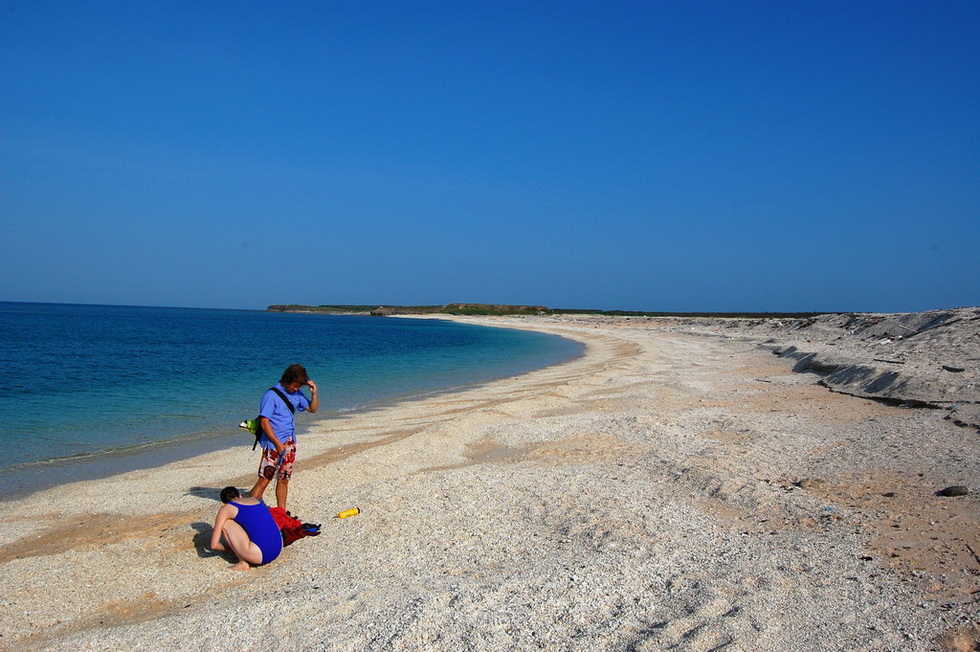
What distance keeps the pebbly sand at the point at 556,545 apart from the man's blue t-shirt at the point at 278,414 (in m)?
1.22

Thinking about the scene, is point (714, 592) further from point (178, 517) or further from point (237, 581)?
point (178, 517)

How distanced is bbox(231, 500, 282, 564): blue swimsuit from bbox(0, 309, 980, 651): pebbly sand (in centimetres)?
17

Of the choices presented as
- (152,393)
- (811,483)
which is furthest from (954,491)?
(152,393)

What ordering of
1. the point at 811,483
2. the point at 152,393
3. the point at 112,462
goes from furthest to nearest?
1. the point at 152,393
2. the point at 112,462
3. the point at 811,483

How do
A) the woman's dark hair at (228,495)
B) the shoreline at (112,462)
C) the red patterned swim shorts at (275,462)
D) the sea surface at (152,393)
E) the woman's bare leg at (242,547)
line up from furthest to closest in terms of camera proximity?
the sea surface at (152,393) → the shoreline at (112,462) → the red patterned swim shorts at (275,462) → the woman's dark hair at (228,495) → the woman's bare leg at (242,547)

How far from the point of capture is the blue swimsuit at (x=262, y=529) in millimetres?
6145

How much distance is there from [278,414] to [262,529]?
1419 mm

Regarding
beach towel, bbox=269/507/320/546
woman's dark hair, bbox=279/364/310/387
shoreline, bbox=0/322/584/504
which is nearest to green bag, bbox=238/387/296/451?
woman's dark hair, bbox=279/364/310/387

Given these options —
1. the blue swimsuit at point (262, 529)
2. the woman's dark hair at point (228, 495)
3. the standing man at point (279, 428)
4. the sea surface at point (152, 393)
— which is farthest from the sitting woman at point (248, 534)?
the sea surface at point (152, 393)

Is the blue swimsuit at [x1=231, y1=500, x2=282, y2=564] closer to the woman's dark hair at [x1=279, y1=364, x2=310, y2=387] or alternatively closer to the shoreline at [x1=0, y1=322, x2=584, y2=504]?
the woman's dark hair at [x1=279, y1=364, x2=310, y2=387]

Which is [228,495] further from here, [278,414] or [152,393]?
[152,393]

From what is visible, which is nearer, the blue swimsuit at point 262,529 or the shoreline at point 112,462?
the blue swimsuit at point 262,529

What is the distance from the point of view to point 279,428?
7188 mm

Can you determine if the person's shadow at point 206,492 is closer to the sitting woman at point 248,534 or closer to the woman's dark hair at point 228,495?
the woman's dark hair at point 228,495
